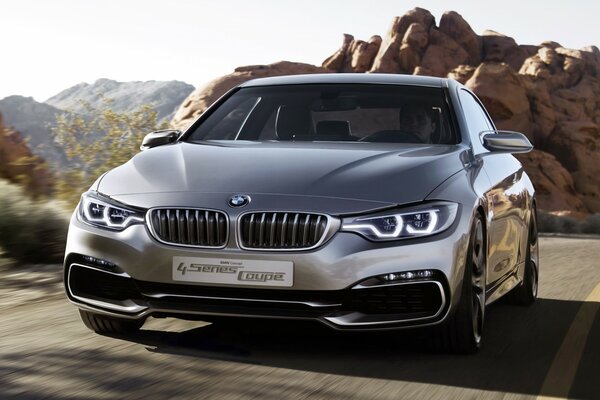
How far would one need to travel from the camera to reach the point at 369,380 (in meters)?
5.09

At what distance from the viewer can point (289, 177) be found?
18.1 ft

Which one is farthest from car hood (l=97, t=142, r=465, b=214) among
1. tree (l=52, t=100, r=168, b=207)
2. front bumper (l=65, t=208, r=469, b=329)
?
tree (l=52, t=100, r=168, b=207)

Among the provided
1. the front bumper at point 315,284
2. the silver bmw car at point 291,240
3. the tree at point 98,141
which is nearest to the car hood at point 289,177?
the silver bmw car at point 291,240

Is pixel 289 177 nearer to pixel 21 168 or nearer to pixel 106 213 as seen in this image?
pixel 106 213

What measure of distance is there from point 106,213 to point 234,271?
77 cm

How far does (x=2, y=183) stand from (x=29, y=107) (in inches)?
3348

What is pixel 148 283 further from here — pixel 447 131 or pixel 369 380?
pixel 447 131

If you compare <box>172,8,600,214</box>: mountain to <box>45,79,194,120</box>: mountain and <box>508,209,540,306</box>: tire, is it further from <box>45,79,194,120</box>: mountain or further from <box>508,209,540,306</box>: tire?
<box>45,79,194,120</box>: mountain

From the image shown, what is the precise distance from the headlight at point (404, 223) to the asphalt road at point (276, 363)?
647 millimetres

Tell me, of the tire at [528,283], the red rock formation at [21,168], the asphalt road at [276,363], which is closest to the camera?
the asphalt road at [276,363]

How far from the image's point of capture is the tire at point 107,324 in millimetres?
5949

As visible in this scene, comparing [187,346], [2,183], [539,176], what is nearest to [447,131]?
[187,346]

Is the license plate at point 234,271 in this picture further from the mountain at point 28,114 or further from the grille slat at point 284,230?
the mountain at point 28,114

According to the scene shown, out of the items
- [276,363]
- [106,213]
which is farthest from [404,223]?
[106,213]
